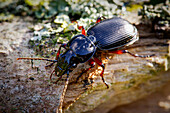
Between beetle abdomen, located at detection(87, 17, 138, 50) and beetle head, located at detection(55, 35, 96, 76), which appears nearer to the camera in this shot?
beetle head, located at detection(55, 35, 96, 76)

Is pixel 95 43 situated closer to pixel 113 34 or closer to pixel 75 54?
pixel 113 34

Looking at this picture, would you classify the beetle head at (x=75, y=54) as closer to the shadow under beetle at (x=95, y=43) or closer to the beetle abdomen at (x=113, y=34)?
the shadow under beetle at (x=95, y=43)

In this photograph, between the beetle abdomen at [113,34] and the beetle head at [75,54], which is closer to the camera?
the beetle head at [75,54]

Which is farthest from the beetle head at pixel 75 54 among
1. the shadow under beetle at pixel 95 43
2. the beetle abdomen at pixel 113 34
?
the beetle abdomen at pixel 113 34

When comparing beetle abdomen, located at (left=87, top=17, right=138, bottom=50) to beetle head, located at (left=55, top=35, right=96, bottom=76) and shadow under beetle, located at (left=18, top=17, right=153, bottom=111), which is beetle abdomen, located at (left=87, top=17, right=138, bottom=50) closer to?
shadow under beetle, located at (left=18, top=17, right=153, bottom=111)

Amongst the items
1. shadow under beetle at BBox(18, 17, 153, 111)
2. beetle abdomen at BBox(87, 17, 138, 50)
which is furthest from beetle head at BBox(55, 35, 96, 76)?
beetle abdomen at BBox(87, 17, 138, 50)

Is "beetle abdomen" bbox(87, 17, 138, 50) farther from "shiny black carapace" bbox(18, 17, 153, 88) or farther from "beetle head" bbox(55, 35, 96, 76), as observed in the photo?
"beetle head" bbox(55, 35, 96, 76)

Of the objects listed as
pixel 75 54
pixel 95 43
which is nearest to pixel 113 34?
pixel 95 43
